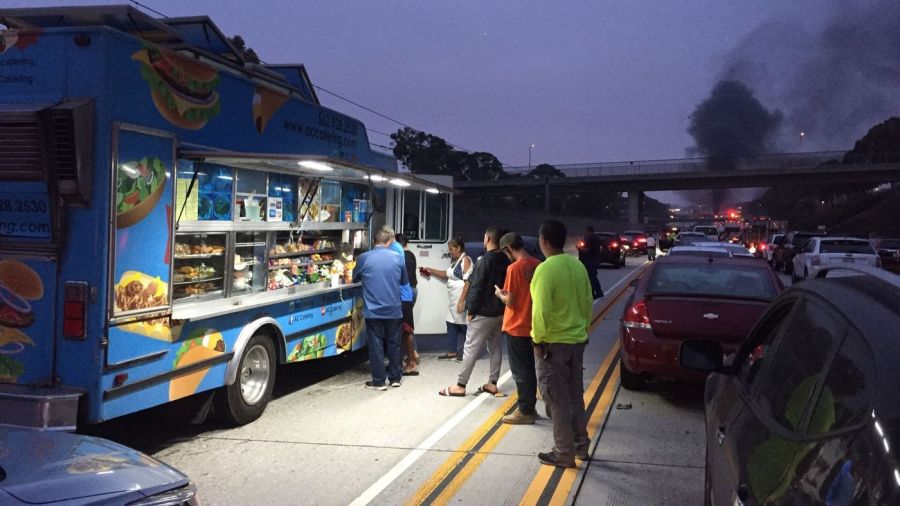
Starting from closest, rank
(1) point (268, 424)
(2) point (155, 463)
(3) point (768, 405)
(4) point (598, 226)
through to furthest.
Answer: (3) point (768, 405)
(2) point (155, 463)
(1) point (268, 424)
(4) point (598, 226)

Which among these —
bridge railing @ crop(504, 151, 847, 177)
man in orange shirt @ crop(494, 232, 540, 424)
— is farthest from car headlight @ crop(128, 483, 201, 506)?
bridge railing @ crop(504, 151, 847, 177)

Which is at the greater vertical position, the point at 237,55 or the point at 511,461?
the point at 237,55

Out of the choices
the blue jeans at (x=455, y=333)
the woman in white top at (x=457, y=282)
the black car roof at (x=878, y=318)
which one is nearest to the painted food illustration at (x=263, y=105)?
the woman in white top at (x=457, y=282)

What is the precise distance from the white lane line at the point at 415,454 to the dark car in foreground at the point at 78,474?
2.12 metres

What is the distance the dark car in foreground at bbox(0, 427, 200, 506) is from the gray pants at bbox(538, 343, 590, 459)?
3188 mm

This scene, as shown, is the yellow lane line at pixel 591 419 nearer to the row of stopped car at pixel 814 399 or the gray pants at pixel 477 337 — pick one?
the gray pants at pixel 477 337

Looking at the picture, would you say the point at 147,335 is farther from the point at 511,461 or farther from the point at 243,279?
the point at 511,461

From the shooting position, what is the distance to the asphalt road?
536 cm

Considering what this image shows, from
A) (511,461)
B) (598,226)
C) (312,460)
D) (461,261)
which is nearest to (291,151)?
(461,261)

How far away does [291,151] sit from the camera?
330 inches

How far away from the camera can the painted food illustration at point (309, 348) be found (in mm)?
8016

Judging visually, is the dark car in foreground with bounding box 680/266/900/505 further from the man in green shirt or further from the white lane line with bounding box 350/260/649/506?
the white lane line with bounding box 350/260/649/506

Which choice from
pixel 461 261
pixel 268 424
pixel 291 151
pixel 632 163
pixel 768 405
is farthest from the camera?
pixel 632 163

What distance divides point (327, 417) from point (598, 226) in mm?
79574
